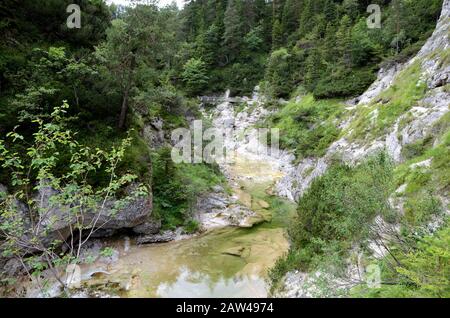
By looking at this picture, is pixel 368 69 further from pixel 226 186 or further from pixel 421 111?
pixel 226 186

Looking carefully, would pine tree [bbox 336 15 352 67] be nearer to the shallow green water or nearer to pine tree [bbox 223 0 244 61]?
pine tree [bbox 223 0 244 61]

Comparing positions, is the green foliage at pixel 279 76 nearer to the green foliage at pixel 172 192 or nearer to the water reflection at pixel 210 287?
the green foliage at pixel 172 192

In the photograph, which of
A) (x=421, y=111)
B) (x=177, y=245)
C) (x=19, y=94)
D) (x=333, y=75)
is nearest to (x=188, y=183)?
(x=177, y=245)

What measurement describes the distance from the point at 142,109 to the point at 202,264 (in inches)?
359

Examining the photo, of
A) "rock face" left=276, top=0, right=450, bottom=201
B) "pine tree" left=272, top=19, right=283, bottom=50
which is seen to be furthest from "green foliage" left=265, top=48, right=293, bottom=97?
"rock face" left=276, top=0, right=450, bottom=201

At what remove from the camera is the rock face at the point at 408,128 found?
1359 centimetres

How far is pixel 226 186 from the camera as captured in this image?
21.4 metres

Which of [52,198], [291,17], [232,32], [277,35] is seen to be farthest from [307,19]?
[52,198]

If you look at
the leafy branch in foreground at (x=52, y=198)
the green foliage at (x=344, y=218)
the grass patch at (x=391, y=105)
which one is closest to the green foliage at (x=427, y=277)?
the green foliage at (x=344, y=218)

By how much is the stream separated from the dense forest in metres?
1.57

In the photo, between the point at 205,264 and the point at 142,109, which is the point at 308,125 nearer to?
the point at 142,109

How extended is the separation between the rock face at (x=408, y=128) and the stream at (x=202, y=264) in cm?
368
